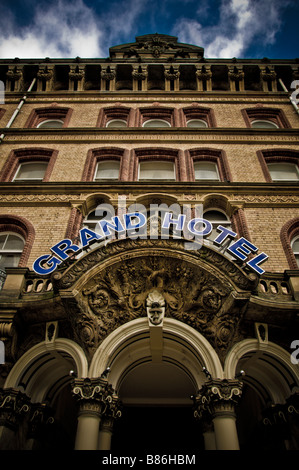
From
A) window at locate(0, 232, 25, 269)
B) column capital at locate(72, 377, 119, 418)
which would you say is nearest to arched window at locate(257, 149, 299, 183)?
window at locate(0, 232, 25, 269)

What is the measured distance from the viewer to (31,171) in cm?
1611

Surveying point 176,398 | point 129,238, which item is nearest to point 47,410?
point 176,398

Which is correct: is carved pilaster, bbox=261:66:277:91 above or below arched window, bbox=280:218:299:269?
above

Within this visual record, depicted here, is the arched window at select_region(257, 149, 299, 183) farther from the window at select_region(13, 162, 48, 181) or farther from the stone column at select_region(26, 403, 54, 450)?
the stone column at select_region(26, 403, 54, 450)

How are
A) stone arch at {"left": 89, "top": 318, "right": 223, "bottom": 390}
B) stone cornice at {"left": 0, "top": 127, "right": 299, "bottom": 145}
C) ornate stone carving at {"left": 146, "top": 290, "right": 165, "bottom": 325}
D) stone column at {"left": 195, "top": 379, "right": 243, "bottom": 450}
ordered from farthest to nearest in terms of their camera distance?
stone cornice at {"left": 0, "top": 127, "right": 299, "bottom": 145}
ornate stone carving at {"left": 146, "top": 290, "right": 165, "bottom": 325}
stone arch at {"left": 89, "top": 318, "right": 223, "bottom": 390}
stone column at {"left": 195, "top": 379, "right": 243, "bottom": 450}

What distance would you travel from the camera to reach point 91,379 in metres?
7.89

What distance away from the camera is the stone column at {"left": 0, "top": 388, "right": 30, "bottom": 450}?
24.8ft

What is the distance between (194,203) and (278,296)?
5.84 meters

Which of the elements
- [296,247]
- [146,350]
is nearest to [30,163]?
[146,350]

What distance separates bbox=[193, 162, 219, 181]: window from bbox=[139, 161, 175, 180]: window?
1223 mm

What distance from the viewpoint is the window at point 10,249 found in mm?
11837

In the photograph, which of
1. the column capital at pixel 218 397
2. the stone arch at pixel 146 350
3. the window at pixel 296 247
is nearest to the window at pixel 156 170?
the window at pixel 296 247

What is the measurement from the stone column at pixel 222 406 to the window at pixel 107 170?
10.8 meters

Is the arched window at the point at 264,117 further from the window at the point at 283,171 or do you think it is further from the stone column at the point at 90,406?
the stone column at the point at 90,406
